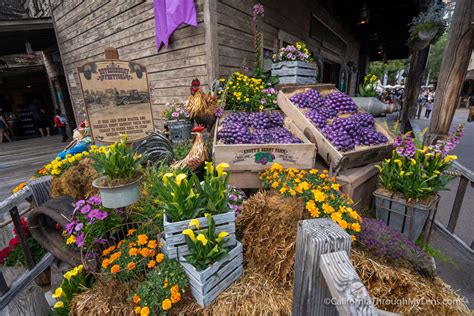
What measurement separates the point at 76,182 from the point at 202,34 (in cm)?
285

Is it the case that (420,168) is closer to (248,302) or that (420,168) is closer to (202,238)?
(248,302)

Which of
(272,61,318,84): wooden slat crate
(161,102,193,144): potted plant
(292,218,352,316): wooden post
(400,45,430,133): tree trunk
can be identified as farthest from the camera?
(400,45,430,133): tree trunk

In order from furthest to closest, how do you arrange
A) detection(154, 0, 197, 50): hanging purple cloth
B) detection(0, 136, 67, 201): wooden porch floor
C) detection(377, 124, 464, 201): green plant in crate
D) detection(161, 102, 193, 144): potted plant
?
detection(0, 136, 67, 201): wooden porch floor
detection(154, 0, 197, 50): hanging purple cloth
detection(161, 102, 193, 144): potted plant
detection(377, 124, 464, 201): green plant in crate

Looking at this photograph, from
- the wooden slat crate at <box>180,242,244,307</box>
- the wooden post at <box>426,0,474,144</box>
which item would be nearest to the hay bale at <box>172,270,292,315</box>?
the wooden slat crate at <box>180,242,244,307</box>

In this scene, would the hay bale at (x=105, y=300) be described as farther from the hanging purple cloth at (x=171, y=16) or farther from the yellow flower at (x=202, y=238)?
the hanging purple cloth at (x=171, y=16)

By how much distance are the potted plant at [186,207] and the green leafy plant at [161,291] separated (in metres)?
0.11

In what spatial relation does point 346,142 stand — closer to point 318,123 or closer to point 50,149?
point 318,123

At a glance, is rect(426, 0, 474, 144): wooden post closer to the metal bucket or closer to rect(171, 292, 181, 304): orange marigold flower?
A: rect(171, 292, 181, 304): orange marigold flower

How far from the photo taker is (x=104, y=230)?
75.4 inches

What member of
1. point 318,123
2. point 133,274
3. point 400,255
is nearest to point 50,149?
point 133,274

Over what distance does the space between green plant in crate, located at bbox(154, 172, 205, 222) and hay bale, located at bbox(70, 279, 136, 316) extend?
68 centimetres

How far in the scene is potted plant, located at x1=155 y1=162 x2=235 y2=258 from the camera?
1.41 metres

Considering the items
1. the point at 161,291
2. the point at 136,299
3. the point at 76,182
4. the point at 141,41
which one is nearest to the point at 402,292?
the point at 161,291

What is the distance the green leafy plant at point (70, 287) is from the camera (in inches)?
65.1
